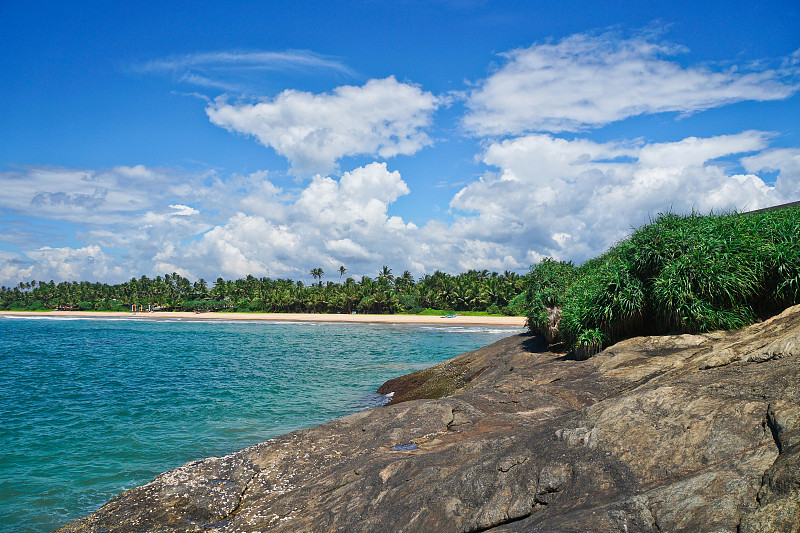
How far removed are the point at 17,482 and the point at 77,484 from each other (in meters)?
1.90

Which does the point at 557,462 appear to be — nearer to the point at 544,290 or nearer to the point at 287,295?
the point at 544,290

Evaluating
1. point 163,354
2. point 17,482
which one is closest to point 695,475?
point 17,482

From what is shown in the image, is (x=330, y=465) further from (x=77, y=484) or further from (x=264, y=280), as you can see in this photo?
(x=264, y=280)

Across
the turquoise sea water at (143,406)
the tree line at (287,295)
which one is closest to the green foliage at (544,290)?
the turquoise sea water at (143,406)

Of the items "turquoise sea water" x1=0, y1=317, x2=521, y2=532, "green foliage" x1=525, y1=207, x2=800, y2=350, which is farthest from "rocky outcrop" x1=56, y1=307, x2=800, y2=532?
"turquoise sea water" x1=0, y1=317, x2=521, y2=532

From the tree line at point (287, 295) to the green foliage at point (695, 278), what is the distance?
2447 inches

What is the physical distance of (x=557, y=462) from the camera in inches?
227

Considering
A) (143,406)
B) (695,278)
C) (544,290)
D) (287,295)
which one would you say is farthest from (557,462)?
(287,295)

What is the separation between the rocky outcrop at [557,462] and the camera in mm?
4277

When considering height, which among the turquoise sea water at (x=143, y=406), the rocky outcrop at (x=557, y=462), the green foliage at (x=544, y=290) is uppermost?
the green foliage at (x=544, y=290)

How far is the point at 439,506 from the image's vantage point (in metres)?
5.95

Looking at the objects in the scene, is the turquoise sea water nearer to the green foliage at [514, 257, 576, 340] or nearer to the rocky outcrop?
the rocky outcrop

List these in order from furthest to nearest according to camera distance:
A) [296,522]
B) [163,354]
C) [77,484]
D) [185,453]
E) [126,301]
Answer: [126,301] < [163,354] < [185,453] < [77,484] < [296,522]

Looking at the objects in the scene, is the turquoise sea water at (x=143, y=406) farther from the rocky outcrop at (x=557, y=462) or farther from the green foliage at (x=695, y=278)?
the green foliage at (x=695, y=278)
